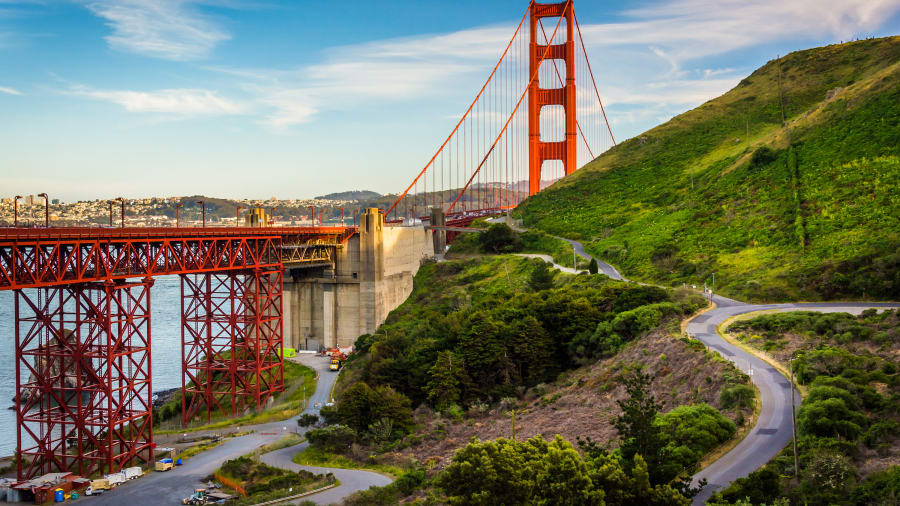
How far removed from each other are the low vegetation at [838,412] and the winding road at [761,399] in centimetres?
62

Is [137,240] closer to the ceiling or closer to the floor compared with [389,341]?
closer to the ceiling

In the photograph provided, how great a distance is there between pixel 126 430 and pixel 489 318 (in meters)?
22.2

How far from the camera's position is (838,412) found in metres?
22.3

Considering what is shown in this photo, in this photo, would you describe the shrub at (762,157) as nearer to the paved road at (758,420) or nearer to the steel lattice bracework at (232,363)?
the paved road at (758,420)

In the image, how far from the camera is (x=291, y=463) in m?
32.3

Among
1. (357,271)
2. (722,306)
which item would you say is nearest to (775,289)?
(722,306)

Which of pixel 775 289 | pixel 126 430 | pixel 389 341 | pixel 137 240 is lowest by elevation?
pixel 126 430

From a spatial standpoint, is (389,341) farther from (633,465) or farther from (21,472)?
(633,465)

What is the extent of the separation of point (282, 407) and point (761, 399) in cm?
2846

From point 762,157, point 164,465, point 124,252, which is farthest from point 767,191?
point 164,465

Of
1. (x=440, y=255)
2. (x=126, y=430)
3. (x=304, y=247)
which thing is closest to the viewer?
(x=126, y=430)

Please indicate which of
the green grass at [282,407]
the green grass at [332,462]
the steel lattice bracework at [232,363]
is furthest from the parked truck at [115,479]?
the steel lattice bracework at [232,363]

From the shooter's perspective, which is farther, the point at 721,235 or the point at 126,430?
the point at 721,235

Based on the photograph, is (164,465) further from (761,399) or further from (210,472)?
(761,399)
